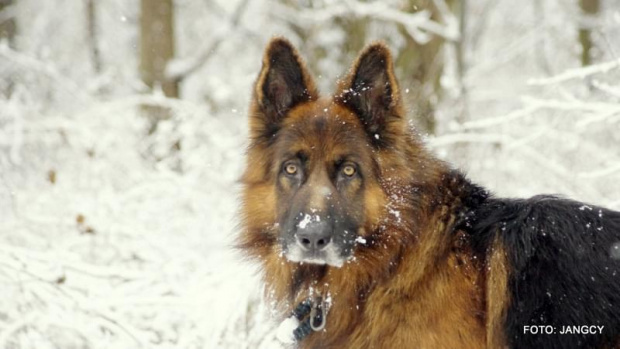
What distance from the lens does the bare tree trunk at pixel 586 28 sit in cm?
1469

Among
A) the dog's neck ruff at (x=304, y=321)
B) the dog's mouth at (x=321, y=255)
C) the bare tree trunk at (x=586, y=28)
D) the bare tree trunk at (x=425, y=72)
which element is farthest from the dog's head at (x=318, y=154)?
the bare tree trunk at (x=586, y=28)

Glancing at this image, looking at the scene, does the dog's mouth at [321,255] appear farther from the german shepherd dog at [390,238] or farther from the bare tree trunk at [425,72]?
the bare tree trunk at [425,72]

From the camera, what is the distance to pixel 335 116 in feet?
13.9

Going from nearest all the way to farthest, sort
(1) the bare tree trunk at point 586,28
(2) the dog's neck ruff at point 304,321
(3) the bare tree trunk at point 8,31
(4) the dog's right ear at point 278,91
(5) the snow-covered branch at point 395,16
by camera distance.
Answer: (2) the dog's neck ruff at point 304,321, (4) the dog's right ear at point 278,91, (3) the bare tree trunk at point 8,31, (5) the snow-covered branch at point 395,16, (1) the bare tree trunk at point 586,28

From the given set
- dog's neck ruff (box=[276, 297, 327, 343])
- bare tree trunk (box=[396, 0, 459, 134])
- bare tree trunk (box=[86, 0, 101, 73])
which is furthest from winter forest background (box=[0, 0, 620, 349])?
bare tree trunk (box=[86, 0, 101, 73])

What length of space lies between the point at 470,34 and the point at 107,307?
17.2 metres

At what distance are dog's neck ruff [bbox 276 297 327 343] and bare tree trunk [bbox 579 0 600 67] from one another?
12.1 meters

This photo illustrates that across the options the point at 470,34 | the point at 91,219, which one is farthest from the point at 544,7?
the point at 91,219

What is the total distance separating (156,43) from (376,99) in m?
7.91

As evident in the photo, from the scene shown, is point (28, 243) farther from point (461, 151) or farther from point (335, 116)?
point (461, 151)

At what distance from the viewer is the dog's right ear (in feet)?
14.2

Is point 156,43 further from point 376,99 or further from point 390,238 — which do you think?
point 390,238

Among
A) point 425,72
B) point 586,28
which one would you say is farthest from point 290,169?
point 586,28

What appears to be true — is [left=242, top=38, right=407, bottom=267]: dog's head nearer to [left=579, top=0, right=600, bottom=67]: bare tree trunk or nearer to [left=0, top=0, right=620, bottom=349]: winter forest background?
[left=0, top=0, right=620, bottom=349]: winter forest background
